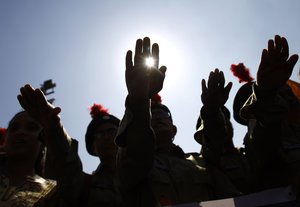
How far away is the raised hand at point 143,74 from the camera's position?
97.1 inches

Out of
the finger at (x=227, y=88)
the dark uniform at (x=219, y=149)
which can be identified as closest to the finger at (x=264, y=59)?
the finger at (x=227, y=88)

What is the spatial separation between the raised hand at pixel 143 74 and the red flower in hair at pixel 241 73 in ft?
6.73

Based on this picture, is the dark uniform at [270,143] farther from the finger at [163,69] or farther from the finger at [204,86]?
the finger at [163,69]

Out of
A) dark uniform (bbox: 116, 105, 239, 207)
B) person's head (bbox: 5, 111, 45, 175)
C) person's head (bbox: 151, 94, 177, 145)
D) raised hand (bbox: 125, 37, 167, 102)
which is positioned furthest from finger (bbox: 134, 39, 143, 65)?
person's head (bbox: 5, 111, 45, 175)

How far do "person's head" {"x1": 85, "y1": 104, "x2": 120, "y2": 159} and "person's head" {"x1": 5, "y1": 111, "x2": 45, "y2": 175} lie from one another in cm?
61

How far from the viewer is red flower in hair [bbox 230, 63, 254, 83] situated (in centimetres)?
449

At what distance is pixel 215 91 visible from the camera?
10.6ft

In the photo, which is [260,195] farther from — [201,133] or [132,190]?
[201,133]

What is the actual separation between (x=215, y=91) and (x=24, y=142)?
1.78 meters

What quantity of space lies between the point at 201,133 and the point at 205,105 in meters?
0.27

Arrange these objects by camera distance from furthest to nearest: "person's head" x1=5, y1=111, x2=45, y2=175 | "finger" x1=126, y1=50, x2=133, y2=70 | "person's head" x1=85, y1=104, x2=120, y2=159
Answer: "person's head" x1=85, y1=104, x2=120, y2=159
"person's head" x1=5, y1=111, x2=45, y2=175
"finger" x1=126, y1=50, x2=133, y2=70

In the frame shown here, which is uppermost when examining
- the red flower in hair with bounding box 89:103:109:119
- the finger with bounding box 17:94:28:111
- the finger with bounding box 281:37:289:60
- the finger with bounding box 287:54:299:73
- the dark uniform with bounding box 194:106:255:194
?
the red flower in hair with bounding box 89:103:109:119

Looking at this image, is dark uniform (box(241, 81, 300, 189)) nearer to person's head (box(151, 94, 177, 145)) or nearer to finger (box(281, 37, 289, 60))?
finger (box(281, 37, 289, 60))

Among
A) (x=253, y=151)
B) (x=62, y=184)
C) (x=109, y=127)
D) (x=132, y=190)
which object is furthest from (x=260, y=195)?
(x=109, y=127)
